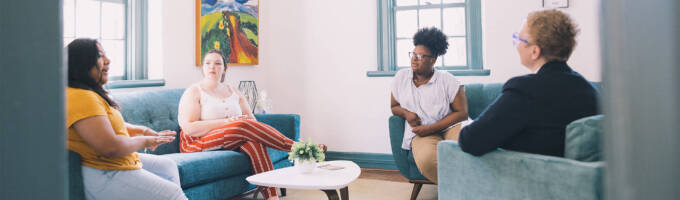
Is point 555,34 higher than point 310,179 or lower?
higher

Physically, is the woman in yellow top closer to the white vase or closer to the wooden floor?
the white vase

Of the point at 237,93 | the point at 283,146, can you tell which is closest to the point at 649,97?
the point at 283,146

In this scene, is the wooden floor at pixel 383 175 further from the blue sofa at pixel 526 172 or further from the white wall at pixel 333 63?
the blue sofa at pixel 526 172

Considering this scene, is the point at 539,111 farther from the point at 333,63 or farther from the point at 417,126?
the point at 333,63

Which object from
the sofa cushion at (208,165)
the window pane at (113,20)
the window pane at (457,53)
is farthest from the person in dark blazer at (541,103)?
the window pane at (113,20)

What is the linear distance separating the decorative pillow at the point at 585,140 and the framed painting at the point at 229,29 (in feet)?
11.0

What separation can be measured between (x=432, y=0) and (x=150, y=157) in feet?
10.4

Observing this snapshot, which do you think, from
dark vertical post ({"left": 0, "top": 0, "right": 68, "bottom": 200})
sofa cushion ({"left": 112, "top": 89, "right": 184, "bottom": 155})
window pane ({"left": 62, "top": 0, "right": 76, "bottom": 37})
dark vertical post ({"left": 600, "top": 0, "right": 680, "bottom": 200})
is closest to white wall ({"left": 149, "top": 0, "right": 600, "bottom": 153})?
sofa cushion ({"left": 112, "top": 89, "right": 184, "bottom": 155})

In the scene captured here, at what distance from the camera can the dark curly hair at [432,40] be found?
339 centimetres

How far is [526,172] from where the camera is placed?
63.4 inches

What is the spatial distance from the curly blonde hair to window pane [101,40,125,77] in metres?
3.17

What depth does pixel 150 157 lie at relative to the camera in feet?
7.93

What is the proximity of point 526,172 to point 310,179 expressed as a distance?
1335 millimetres

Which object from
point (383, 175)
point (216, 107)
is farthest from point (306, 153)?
point (383, 175)
